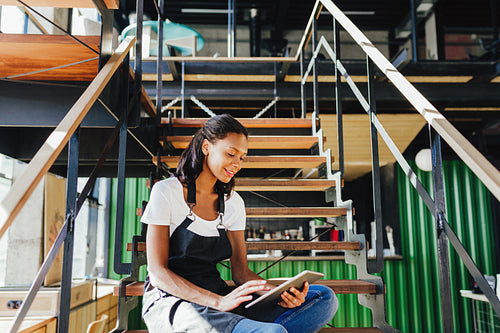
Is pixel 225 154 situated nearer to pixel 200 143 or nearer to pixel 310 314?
pixel 200 143

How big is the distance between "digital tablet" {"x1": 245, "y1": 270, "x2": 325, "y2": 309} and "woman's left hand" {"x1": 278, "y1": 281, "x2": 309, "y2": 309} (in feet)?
0.05

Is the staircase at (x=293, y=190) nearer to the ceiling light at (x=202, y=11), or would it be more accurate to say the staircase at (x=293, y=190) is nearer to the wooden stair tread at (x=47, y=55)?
the wooden stair tread at (x=47, y=55)

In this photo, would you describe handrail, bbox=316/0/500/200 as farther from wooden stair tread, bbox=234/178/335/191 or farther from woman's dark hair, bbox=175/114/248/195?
wooden stair tread, bbox=234/178/335/191

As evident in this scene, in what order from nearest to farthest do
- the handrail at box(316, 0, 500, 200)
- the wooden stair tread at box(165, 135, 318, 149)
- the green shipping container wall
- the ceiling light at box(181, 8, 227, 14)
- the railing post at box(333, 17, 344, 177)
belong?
the handrail at box(316, 0, 500, 200) → the railing post at box(333, 17, 344, 177) → the wooden stair tread at box(165, 135, 318, 149) → the green shipping container wall → the ceiling light at box(181, 8, 227, 14)

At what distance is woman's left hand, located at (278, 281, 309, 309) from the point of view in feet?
4.51

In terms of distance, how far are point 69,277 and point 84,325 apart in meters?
3.07

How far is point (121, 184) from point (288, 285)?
3.55 ft

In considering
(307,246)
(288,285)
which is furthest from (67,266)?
(307,246)

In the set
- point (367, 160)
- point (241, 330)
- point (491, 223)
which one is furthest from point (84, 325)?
point (491, 223)

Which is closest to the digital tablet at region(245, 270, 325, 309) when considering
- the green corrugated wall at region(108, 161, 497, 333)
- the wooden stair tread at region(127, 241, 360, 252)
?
the wooden stair tread at region(127, 241, 360, 252)

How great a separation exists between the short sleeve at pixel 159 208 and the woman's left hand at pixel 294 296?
45cm

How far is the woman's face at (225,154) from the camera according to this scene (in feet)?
5.24

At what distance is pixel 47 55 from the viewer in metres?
2.03

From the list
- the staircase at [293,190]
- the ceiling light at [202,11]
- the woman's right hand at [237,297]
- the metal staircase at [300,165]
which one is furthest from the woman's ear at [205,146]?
the ceiling light at [202,11]
